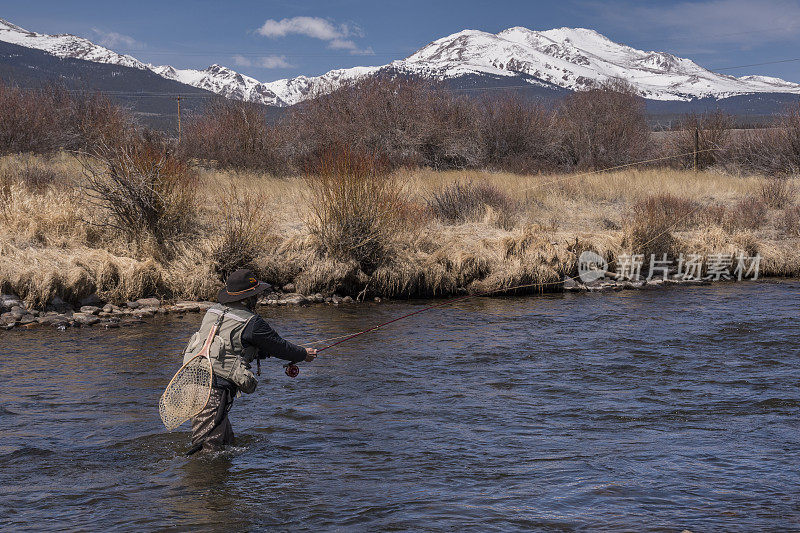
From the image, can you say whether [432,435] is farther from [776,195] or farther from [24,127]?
[24,127]

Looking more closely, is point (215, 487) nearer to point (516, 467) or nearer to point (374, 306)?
point (516, 467)

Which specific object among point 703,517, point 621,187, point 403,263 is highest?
point 621,187

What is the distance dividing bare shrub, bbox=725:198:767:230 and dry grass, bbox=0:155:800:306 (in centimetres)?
4

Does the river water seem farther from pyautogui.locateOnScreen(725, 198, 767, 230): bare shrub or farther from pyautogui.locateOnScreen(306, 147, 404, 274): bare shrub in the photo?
pyautogui.locateOnScreen(725, 198, 767, 230): bare shrub

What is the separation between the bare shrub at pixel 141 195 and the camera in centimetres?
1457

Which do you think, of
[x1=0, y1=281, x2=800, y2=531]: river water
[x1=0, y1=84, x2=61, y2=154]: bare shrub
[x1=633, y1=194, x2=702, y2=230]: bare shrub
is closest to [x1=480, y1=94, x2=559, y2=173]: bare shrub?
[x1=633, y1=194, x2=702, y2=230]: bare shrub

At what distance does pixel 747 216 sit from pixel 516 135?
13217 mm

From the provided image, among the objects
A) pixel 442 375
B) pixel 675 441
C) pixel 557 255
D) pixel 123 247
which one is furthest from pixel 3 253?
pixel 675 441

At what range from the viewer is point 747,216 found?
1923 cm

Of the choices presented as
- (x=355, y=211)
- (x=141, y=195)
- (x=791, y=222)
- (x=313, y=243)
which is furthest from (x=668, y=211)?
(x=141, y=195)

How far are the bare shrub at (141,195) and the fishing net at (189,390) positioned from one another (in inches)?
358

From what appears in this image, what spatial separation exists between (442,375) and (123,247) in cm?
782

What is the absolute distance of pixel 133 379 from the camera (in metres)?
8.95

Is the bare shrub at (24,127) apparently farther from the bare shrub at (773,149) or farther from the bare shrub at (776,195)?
the bare shrub at (773,149)
